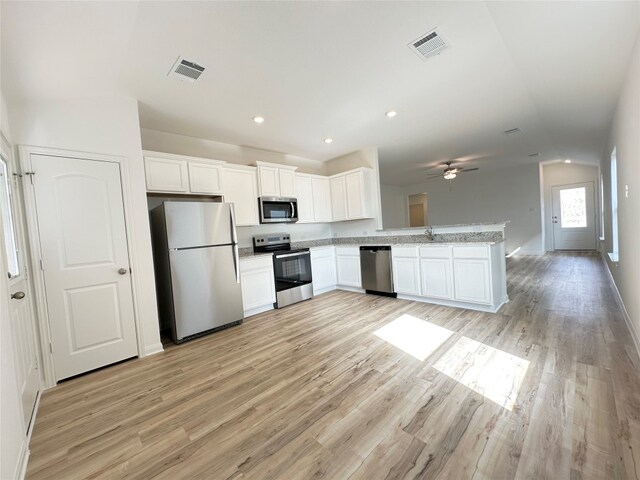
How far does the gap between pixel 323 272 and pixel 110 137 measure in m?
3.53

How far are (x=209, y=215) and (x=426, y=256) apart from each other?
9.90ft

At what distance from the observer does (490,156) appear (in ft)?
21.7

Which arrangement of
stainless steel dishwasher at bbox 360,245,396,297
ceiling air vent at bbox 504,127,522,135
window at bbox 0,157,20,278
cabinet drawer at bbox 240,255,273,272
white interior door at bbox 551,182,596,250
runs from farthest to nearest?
white interior door at bbox 551,182,596,250, ceiling air vent at bbox 504,127,522,135, stainless steel dishwasher at bbox 360,245,396,297, cabinet drawer at bbox 240,255,273,272, window at bbox 0,157,20,278

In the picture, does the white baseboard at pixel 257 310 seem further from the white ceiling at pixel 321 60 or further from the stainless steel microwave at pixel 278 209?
the white ceiling at pixel 321 60

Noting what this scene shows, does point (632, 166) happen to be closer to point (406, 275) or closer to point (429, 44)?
point (429, 44)

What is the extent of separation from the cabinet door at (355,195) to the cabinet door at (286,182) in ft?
3.58

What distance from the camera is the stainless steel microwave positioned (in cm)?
431

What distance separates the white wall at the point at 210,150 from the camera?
11.9 ft

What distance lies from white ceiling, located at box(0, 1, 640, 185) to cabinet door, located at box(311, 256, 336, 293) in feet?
7.48

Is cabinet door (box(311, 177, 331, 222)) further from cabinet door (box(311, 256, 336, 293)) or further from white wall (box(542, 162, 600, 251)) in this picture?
white wall (box(542, 162, 600, 251))

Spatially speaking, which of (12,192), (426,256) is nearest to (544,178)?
(426,256)

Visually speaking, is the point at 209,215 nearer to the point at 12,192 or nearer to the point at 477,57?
the point at 12,192

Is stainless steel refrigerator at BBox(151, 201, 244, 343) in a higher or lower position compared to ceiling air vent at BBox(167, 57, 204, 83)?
lower

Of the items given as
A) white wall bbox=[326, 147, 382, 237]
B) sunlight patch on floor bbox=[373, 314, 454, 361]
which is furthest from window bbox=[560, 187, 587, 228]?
sunlight patch on floor bbox=[373, 314, 454, 361]
